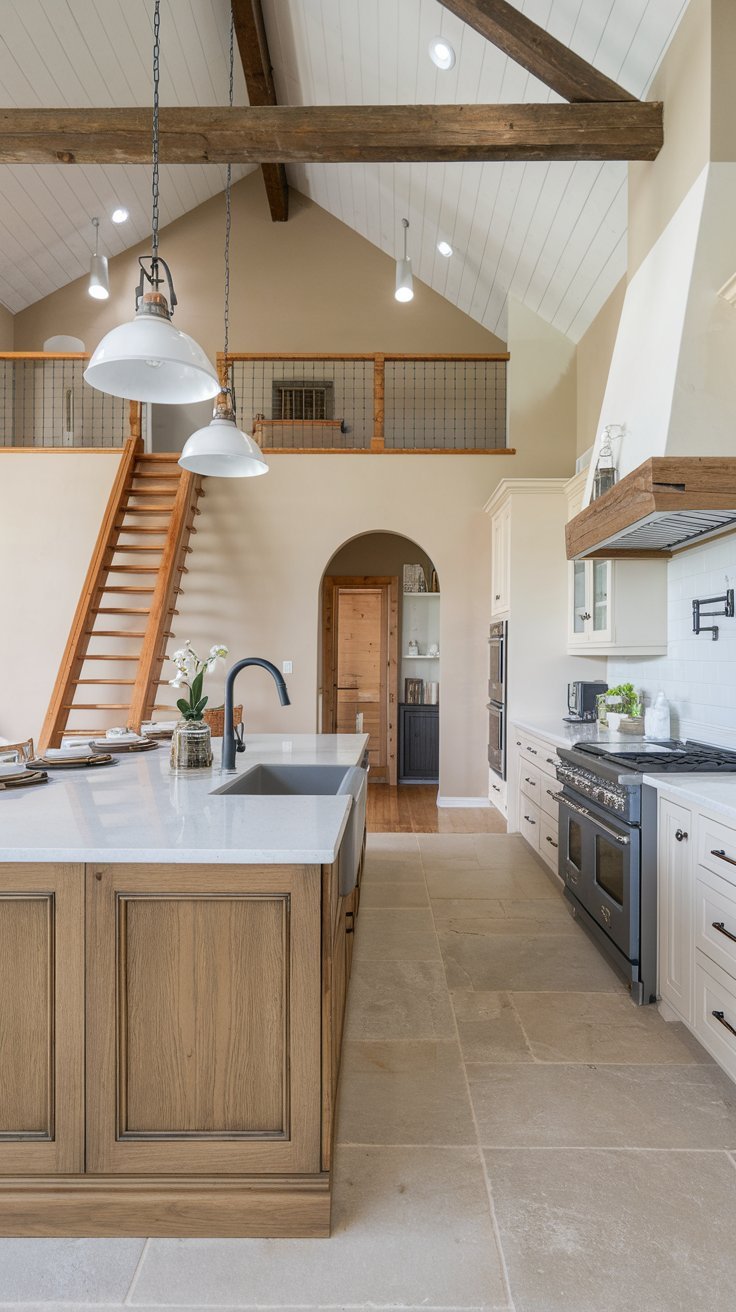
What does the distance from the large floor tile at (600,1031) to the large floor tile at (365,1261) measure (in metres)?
0.76

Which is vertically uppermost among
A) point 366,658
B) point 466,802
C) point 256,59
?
point 256,59

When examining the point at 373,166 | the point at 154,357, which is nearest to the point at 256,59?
the point at 373,166

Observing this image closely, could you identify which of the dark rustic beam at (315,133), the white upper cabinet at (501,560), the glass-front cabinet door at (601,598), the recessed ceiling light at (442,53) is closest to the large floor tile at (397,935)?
the glass-front cabinet door at (601,598)

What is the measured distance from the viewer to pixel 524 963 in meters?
3.10

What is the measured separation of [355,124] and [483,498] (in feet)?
10.2

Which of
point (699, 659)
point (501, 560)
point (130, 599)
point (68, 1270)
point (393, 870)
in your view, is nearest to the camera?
point (68, 1270)

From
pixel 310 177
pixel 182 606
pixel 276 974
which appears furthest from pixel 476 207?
pixel 276 974

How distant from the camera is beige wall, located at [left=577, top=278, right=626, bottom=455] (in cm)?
513

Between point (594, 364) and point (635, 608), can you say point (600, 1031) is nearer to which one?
point (635, 608)

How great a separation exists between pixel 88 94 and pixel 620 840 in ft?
21.7

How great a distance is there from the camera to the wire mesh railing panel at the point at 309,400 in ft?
25.9

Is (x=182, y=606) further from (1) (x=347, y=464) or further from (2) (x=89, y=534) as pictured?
(1) (x=347, y=464)

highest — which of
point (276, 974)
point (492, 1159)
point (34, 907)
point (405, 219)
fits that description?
point (405, 219)

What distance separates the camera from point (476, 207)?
550 cm
